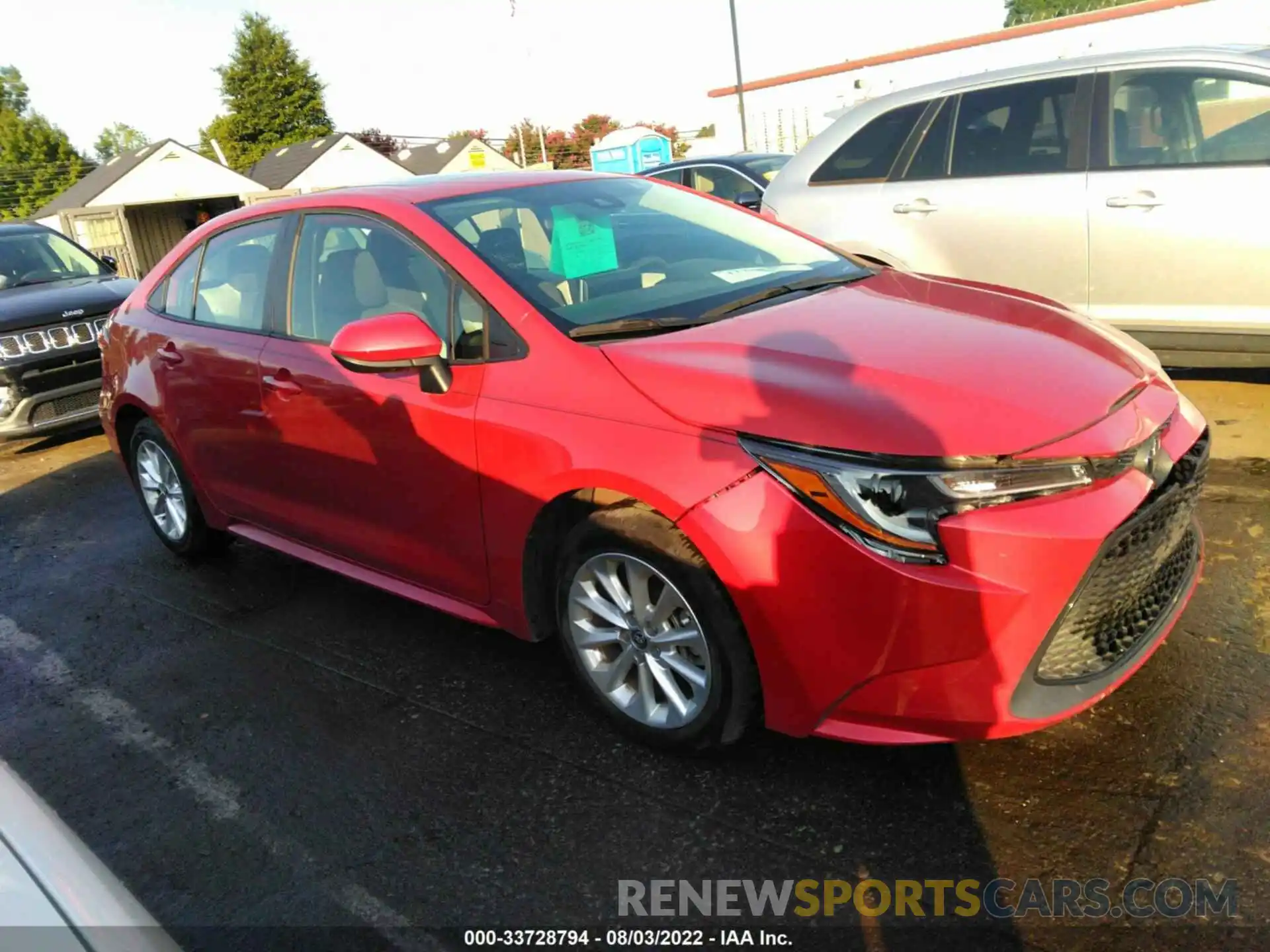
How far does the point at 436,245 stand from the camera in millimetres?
3236

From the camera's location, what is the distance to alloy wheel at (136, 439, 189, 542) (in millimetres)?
4766

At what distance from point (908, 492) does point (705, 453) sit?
505mm

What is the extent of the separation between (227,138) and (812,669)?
8151 centimetres

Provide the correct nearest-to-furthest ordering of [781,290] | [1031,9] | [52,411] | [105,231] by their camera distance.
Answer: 1. [781,290]
2. [52,411]
3. [105,231]
4. [1031,9]

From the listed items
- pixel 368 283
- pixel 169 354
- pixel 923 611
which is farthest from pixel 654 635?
pixel 169 354

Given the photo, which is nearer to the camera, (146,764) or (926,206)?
(146,764)

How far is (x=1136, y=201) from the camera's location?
4.93m

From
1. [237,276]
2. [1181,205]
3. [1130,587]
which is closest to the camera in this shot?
[1130,587]

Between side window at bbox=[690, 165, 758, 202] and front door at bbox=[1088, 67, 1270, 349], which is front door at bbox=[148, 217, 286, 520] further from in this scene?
side window at bbox=[690, 165, 758, 202]

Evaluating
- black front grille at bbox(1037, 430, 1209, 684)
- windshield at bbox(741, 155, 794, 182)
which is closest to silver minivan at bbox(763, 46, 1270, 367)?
black front grille at bbox(1037, 430, 1209, 684)

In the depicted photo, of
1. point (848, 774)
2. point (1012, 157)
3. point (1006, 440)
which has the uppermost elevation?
point (1012, 157)

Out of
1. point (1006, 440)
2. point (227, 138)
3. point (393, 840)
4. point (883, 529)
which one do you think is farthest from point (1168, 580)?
point (227, 138)

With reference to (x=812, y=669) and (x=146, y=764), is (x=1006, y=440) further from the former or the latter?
(x=146, y=764)

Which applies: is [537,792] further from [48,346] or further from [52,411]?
[48,346]
